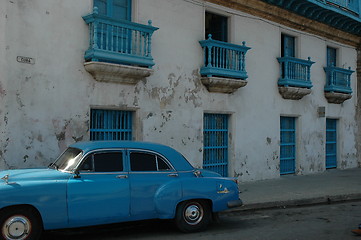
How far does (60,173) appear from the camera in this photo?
19.4ft

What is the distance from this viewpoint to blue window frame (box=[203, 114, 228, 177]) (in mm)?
11891

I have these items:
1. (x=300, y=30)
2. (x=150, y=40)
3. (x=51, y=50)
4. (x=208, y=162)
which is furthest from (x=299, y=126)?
(x=51, y=50)

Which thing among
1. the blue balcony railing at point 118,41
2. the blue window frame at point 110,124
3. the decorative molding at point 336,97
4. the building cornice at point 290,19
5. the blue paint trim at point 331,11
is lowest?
the blue window frame at point 110,124

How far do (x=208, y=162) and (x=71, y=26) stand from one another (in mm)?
5464

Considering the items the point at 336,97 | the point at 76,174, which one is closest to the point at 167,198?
the point at 76,174

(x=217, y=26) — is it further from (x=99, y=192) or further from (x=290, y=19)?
(x=99, y=192)

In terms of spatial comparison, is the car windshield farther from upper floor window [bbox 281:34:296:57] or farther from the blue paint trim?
upper floor window [bbox 281:34:296:57]

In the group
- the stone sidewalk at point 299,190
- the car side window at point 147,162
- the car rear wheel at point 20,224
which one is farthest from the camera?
the stone sidewalk at point 299,190

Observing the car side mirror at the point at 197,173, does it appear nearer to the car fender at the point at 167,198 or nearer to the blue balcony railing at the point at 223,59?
the car fender at the point at 167,198

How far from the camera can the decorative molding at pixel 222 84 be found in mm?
11398

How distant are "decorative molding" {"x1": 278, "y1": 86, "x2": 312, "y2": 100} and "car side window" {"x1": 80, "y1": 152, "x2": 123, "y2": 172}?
29.1 feet

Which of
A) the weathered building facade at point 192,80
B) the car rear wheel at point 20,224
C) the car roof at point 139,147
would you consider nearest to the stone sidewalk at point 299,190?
the weathered building facade at point 192,80

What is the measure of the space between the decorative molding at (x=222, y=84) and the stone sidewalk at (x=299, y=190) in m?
2.84

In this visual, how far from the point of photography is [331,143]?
1700 centimetres
